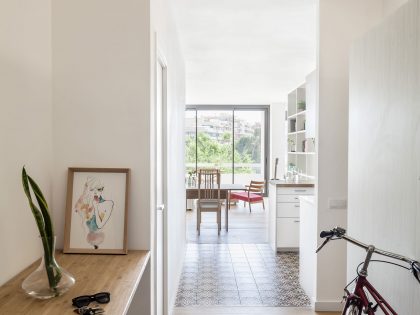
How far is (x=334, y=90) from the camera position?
3211 millimetres

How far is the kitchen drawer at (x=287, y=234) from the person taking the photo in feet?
17.0

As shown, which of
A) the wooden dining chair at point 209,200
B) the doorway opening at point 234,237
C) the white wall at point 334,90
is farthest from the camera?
the wooden dining chair at point 209,200

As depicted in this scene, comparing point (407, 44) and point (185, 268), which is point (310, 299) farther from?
point (407, 44)

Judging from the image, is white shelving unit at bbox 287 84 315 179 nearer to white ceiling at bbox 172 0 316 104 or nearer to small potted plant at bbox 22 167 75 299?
white ceiling at bbox 172 0 316 104

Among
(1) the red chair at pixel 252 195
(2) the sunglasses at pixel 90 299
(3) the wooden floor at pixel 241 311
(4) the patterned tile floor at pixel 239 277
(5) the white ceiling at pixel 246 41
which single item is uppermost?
(5) the white ceiling at pixel 246 41

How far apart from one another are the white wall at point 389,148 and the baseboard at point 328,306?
41.4 inches

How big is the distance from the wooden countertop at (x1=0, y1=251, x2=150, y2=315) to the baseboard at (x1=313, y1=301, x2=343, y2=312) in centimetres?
197

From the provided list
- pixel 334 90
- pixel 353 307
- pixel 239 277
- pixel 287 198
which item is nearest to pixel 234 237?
pixel 287 198

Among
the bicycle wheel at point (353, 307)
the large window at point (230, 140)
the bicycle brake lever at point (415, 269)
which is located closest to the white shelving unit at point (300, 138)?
the large window at point (230, 140)

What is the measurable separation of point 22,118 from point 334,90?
7.95 ft

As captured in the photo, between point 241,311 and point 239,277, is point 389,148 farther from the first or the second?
point 239,277

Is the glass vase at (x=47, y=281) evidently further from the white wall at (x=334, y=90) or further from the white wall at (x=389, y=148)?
the white wall at (x=334, y=90)

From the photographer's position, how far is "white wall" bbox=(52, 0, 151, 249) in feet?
6.55

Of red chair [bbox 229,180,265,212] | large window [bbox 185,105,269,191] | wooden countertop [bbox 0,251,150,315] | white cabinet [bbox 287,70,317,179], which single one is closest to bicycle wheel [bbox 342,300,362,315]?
wooden countertop [bbox 0,251,150,315]
